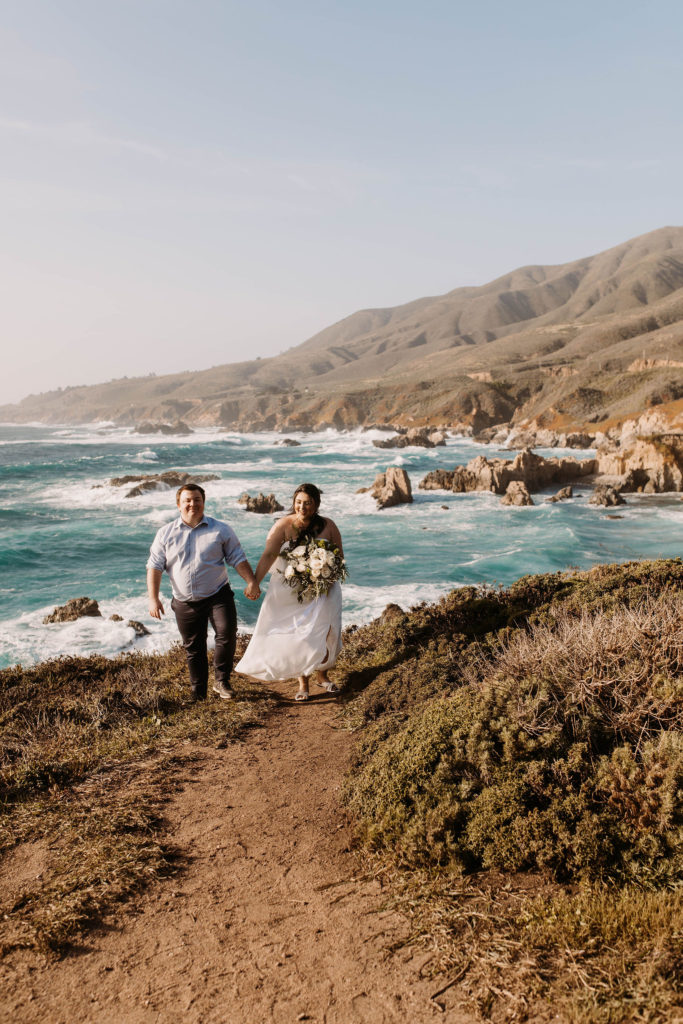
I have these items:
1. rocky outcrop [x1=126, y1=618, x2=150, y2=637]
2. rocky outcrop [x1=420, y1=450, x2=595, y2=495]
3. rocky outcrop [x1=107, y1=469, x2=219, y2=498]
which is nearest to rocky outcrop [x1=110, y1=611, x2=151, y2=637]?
rocky outcrop [x1=126, y1=618, x2=150, y2=637]

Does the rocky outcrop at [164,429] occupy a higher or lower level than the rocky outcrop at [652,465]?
higher

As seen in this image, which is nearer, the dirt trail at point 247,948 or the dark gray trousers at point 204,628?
the dirt trail at point 247,948

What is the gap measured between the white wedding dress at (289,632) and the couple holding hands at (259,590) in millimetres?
12

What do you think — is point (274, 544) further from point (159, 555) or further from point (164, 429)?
point (164, 429)

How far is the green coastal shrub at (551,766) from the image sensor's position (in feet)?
11.1

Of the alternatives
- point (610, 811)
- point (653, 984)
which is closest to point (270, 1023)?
point (653, 984)

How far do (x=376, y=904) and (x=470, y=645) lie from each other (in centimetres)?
406

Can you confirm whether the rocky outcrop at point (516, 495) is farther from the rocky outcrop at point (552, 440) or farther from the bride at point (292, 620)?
the rocky outcrop at point (552, 440)

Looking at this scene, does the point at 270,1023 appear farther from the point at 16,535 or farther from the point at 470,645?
the point at 16,535

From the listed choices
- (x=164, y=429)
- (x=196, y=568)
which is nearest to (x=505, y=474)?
(x=196, y=568)

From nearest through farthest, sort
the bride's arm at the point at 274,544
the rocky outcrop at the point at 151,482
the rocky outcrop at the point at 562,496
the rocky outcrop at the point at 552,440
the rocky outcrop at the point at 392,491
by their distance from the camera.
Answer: the bride's arm at the point at 274,544 < the rocky outcrop at the point at 392,491 < the rocky outcrop at the point at 562,496 < the rocky outcrop at the point at 151,482 < the rocky outcrop at the point at 552,440

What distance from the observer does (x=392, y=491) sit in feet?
110

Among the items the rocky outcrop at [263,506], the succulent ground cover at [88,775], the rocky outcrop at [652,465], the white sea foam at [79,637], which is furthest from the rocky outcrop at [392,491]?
the succulent ground cover at [88,775]

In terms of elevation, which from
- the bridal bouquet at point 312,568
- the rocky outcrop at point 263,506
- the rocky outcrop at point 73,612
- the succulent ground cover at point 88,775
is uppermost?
the bridal bouquet at point 312,568
